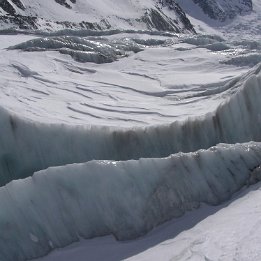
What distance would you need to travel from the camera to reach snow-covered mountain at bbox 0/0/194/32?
3031 centimetres

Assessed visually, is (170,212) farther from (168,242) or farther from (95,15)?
(95,15)

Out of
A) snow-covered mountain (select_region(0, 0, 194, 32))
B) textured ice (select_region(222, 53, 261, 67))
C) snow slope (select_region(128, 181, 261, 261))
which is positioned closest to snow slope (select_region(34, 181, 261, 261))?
snow slope (select_region(128, 181, 261, 261))

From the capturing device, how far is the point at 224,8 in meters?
73.7

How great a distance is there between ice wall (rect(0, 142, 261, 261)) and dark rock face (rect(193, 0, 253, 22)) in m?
65.1

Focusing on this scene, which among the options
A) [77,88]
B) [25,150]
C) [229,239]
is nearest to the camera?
[229,239]

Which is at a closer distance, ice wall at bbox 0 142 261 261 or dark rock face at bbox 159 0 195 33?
ice wall at bbox 0 142 261 261

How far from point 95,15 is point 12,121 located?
1102 inches

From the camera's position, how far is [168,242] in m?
6.72

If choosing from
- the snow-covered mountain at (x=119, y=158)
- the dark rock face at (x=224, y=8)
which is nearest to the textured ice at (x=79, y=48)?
the snow-covered mountain at (x=119, y=158)

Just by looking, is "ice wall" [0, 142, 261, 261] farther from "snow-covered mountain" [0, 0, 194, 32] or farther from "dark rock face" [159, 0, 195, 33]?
"dark rock face" [159, 0, 195, 33]

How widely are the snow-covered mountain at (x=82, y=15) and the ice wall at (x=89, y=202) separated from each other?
22.6 m

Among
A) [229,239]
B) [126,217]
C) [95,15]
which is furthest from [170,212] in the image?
[95,15]

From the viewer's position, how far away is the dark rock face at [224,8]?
70688 millimetres

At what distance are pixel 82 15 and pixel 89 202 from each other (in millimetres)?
28857
